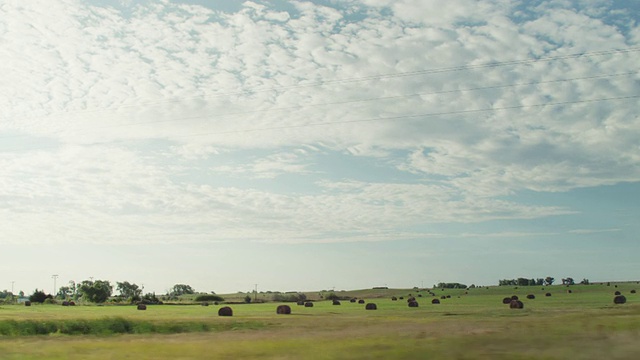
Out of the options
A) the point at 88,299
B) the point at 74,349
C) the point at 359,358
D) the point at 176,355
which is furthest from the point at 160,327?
the point at 88,299

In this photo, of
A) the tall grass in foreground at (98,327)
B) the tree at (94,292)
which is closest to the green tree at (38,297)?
the tree at (94,292)

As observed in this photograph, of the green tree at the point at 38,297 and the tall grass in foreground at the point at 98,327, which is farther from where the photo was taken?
the green tree at the point at 38,297

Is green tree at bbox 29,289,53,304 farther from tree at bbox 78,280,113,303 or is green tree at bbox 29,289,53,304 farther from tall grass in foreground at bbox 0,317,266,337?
tall grass in foreground at bbox 0,317,266,337

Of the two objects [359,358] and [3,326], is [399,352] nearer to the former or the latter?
[359,358]

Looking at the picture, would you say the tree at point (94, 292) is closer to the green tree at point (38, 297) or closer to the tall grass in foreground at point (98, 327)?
the green tree at point (38, 297)

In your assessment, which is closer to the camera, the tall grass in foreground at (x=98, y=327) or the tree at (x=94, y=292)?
the tall grass in foreground at (x=98, y=327)

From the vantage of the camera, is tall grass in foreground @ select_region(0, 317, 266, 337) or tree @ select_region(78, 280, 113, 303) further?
tree @ select_region(78, 280, 113, 303)

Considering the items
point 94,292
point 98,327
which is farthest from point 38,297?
point 98,327

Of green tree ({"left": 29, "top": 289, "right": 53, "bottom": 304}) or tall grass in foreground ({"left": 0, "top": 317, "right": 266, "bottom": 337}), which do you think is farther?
green tree ({"left": 29, "top": 289, "right": 53, "bottom": 304})

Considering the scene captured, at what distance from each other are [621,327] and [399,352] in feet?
46.9

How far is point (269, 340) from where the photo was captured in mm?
29984

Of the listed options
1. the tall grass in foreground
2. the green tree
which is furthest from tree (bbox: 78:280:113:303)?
the tall grass in foreground

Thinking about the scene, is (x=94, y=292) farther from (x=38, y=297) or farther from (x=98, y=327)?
(x=98, y=327)

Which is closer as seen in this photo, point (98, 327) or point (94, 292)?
point (98, 327)
